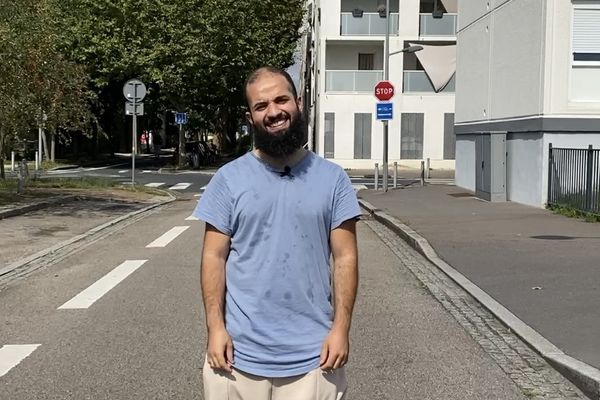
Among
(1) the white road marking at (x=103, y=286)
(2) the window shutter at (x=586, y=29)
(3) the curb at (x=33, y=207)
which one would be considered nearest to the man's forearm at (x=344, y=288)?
(1) the white road marking at (x=103, y=286)

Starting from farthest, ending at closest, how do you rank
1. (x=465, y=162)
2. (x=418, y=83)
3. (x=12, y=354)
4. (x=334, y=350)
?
(x=418, y=83), (x=465, y=162), (x=12, y=354), (x=334, y=350)

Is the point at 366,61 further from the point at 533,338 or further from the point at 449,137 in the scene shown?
the point at 533,338

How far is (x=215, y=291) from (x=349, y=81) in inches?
1450

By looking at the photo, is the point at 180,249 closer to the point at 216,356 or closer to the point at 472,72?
the point at 216,356

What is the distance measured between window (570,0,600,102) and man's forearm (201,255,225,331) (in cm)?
1508

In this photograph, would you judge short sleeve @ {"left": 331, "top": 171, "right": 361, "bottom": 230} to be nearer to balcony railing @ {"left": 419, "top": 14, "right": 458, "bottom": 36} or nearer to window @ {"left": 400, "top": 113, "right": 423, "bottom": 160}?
window @ {"left": 400, "top": 113, "right": 423, "bottom": 160}

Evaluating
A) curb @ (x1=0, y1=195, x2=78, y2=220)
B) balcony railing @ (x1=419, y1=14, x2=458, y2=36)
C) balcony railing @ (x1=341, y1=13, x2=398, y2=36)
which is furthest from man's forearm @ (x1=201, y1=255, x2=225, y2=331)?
balcony railing @ (x1=419, y1=14, x2=458, y2=36)

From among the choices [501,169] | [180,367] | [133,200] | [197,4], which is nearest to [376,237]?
[501,169]

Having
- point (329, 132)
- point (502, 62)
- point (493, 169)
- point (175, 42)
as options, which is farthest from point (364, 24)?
point (493, 169)

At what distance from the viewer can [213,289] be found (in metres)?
2.76

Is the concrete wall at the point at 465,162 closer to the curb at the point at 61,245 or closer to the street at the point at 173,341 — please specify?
the curb at the point at 61,245

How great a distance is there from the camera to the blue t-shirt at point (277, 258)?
2699 mm

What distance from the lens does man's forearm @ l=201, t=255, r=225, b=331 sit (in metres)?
2.75

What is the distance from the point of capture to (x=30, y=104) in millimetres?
17125
